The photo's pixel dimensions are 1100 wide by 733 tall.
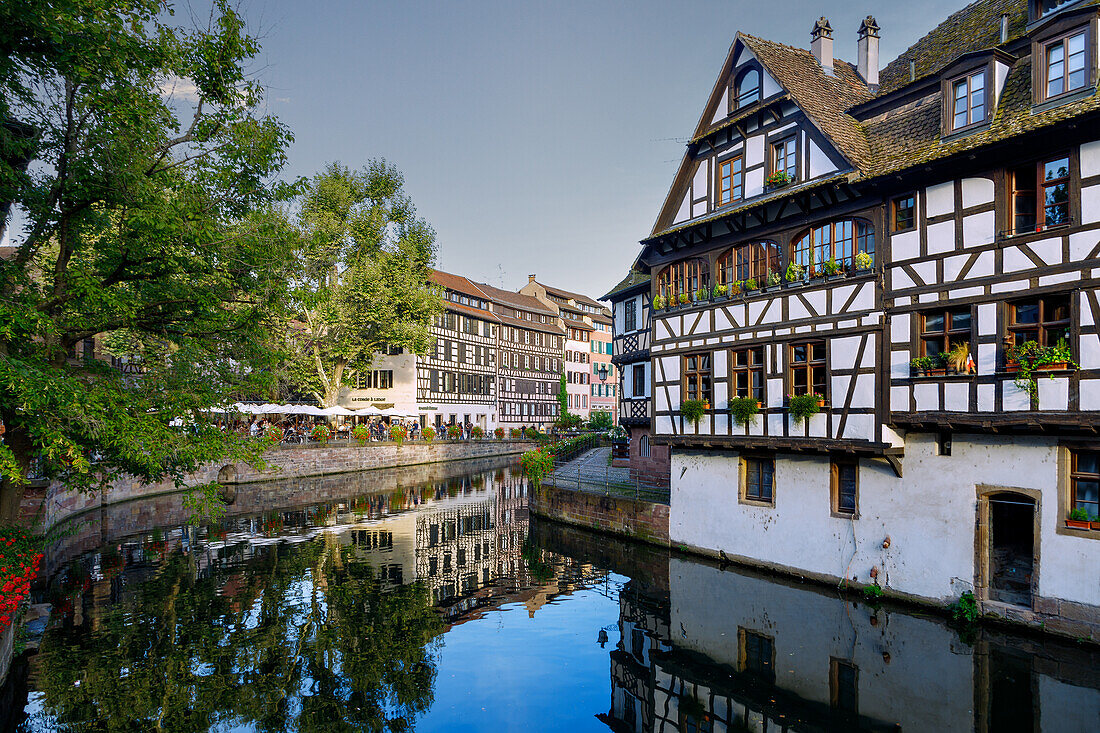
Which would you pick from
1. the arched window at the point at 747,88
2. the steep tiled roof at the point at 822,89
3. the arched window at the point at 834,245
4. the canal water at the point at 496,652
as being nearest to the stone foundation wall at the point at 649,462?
the canal water at the point at 496,652

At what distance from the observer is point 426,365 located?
2335 inches

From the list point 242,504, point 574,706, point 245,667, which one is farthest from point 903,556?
point 242,504

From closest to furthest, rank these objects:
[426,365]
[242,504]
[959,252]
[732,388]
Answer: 1. [959,252]
2. [732,388]
3. [242,504]
4. [426,365]

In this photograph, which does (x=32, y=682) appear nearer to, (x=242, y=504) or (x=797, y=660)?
(x=797, y=660)

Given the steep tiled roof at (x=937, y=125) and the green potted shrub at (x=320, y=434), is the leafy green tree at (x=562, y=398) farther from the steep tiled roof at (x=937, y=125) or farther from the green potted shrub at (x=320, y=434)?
the steep tiled roof at (x=937, y=125)

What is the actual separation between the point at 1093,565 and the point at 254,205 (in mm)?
17265

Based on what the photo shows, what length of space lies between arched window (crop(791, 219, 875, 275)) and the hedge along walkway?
9652 mm

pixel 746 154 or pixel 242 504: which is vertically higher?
pixel 746 154

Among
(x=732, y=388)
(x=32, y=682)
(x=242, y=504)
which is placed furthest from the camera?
(x=242, y=504)

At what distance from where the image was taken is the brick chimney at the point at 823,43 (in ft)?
72.0

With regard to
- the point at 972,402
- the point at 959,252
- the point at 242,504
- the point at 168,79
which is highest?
the point at 168,79

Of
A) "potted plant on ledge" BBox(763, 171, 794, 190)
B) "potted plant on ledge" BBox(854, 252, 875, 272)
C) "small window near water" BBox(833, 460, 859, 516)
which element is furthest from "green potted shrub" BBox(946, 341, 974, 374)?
"potted plant on ledge" BBox(763, 171, 794, 190)

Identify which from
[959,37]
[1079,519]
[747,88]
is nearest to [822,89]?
[747,88]

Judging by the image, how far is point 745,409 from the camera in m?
18.4
